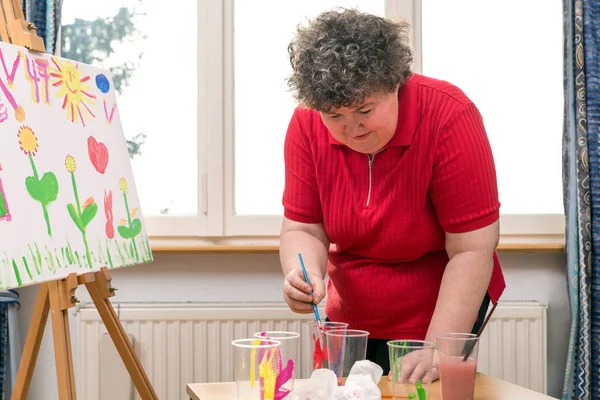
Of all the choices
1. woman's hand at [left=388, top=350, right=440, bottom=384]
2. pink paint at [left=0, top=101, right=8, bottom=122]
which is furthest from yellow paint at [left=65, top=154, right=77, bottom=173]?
woman's hand at [left=388, top=350, right=440, bottom=384]

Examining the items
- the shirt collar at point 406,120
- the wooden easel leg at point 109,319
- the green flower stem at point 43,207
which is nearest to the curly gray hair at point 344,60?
the shirt collar at point 406,120

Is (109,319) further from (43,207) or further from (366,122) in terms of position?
(366,122)

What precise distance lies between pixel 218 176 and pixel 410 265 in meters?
1.18

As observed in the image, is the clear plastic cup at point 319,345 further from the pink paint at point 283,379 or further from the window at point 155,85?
the window at point 155,85

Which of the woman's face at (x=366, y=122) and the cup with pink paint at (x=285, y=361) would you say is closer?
the cup with pink paint at (x=285, y=361)

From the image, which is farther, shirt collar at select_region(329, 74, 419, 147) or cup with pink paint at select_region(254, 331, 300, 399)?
shirt collar at select_region(329, 74, 419, 147)

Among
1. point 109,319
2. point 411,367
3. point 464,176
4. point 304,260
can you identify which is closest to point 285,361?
point 411,367

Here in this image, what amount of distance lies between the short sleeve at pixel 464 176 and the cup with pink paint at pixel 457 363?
365mm

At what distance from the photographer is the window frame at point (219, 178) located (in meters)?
2.53

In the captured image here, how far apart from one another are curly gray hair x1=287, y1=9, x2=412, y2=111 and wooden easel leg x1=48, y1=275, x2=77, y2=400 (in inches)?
27.7

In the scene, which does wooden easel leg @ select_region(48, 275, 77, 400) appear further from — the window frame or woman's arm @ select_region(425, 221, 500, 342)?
the window frame

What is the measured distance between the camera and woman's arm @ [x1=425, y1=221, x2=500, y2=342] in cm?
137

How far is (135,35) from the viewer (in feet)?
8.39

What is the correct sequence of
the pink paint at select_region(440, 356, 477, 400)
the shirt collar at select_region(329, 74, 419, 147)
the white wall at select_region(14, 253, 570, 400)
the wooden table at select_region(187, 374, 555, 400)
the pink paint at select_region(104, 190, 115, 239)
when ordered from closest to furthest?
the pink paint at select_region(440, 356, 477, 400), the wooden table at select_region(187, 374, 555, 400), the shirt collar at select_region(329, 74, 419, 147), the pink paint at select_region(104, 190, 115, 239), the white wall at select_region(14, 253, 570, 400)
